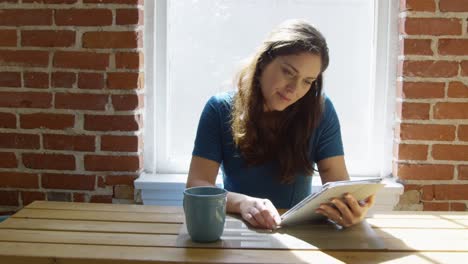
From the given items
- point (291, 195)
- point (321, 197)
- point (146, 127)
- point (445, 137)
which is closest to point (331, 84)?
point (445, 137)

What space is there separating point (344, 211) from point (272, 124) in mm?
472

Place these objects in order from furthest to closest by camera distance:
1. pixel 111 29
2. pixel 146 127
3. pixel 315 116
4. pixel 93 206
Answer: pixel 146 127, pixel 111 29, pixel 315 116, pixel 93 206

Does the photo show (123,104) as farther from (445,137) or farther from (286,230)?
(445,137)

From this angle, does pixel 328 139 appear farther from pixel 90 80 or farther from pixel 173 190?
pixel 90 80

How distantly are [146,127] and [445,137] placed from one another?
1.13 metres

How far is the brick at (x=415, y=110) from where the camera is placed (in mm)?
1875

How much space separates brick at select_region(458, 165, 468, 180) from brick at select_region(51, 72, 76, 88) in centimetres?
146

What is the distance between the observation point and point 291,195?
164cm

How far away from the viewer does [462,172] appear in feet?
6.23

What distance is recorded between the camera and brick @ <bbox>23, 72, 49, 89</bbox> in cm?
188

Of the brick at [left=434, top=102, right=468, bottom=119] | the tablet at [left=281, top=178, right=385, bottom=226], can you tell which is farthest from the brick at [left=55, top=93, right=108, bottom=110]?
the brick at [left=434, top=102, right=468, bottom=119]

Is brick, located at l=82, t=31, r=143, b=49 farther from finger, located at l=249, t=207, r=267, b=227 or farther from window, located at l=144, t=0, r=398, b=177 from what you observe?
finger, located at l=249, t=207, r=267, b=227

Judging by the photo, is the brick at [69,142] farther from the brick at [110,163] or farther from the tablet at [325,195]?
the tablet at [325,195]

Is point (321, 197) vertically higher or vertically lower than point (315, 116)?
lower
